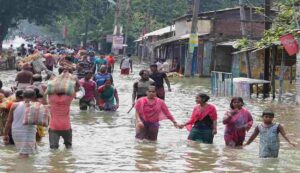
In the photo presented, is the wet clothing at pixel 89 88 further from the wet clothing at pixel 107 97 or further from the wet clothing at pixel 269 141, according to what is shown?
the wet clothing at pixel 269 141

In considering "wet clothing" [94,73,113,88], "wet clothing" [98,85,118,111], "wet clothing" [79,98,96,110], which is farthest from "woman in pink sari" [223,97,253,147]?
"wet clothing" [79,98,96,110]

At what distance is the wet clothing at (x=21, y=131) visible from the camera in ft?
37.6

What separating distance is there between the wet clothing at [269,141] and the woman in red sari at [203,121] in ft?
4.60

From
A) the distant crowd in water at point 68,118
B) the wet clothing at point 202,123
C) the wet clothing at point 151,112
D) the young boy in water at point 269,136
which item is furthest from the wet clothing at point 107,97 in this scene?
the young boy in water at point 269,136

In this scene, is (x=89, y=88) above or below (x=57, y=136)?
above

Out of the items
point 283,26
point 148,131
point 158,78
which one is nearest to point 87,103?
point 158,78

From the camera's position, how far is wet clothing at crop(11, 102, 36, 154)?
11461 millimetres

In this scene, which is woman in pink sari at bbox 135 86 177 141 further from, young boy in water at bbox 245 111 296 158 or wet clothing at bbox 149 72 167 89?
wet clothing at bbox 149 72 167 89

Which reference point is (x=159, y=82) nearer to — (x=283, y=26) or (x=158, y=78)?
(x=158, y=78)

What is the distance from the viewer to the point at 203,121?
13.4m

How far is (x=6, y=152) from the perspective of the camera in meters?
12.4

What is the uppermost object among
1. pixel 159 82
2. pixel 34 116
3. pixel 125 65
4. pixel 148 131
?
pixel 125 65

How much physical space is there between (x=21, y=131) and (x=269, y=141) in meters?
3.68

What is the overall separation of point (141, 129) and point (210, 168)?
2560mm
